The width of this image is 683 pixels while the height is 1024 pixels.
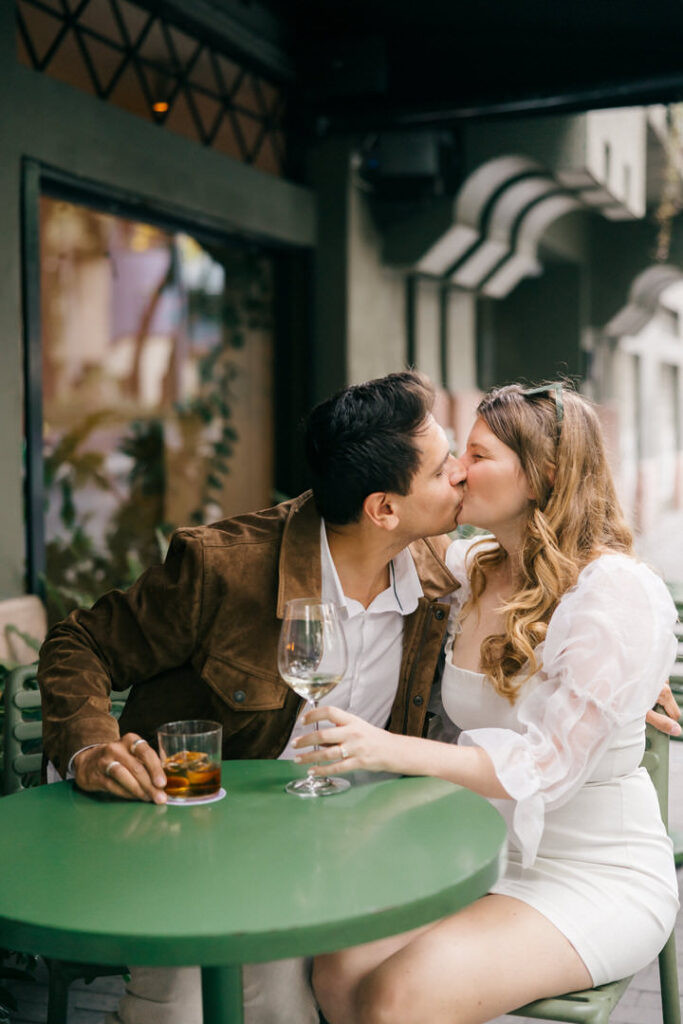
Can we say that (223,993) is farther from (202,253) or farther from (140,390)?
(202,253)

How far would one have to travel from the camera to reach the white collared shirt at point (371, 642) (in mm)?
2328

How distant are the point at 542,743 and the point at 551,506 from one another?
507mm

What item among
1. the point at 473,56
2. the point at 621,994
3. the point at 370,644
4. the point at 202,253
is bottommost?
the point at 621,994

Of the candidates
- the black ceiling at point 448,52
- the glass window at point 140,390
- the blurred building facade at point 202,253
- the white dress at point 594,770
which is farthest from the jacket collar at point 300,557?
the black ceiling at point 448,52

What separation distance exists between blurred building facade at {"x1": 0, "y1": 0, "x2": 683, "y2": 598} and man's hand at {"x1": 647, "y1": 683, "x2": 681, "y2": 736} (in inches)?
17.3

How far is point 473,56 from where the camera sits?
20.0ft

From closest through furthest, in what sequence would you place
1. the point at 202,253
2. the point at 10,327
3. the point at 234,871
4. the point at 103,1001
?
the point at 234,871 < the point at 103,1001 < the point at 10,327 < the point at 202,253

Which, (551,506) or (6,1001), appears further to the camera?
(6,1001)

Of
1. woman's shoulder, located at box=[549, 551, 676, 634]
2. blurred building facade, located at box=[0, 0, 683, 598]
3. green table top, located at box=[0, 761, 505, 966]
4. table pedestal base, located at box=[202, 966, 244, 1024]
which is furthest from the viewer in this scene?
blurred building facade, located at box=[0, 0, 683, 598]

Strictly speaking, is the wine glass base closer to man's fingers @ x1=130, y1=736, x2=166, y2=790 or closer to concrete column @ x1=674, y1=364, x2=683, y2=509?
man's fingers @ x1=130, y1=736, x2=166, y2=790

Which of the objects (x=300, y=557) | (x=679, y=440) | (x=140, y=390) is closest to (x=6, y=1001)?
(x=300, y=557)

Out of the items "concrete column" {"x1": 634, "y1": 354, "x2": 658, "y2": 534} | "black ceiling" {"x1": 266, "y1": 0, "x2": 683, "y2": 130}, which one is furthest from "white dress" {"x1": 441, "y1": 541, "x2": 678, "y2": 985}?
"concrete column" {"x1": 634, "y1": 354, "x2": 658, "y2": 534}

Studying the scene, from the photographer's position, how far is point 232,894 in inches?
56.6

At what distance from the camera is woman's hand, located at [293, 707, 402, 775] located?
181 centimetres
